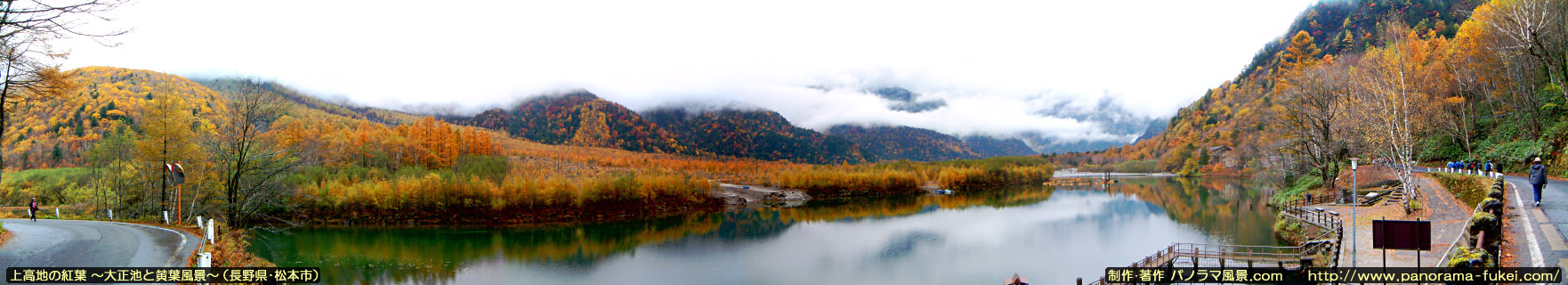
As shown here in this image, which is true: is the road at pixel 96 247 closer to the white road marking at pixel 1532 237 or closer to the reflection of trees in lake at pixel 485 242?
the reflection of trees in lake at pixel 485 242

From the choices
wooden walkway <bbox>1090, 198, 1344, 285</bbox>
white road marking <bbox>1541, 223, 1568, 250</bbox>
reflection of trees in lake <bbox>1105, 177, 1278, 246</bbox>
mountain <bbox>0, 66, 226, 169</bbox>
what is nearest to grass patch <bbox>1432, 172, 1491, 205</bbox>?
wooden walkway <bbox>1090, 198, 1344, 285</bbox>

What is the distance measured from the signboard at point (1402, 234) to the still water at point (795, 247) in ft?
49.1

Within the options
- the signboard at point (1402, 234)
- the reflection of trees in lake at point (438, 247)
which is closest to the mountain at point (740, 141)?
the reflection of trees in lake at point (438, 247)

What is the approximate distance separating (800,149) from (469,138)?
116m

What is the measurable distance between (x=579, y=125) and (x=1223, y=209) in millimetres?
137356

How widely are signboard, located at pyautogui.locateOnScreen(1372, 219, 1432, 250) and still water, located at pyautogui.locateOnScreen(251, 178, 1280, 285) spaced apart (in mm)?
14967

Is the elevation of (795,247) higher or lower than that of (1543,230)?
lower

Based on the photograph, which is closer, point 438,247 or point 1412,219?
point 1412,219

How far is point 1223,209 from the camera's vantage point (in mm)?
42344

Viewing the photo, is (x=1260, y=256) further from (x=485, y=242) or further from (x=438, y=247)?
(x=438, y=247)

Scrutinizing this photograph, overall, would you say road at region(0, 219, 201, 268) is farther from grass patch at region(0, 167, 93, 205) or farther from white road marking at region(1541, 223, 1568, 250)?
grass patch at region(0, 167, 93, 205)

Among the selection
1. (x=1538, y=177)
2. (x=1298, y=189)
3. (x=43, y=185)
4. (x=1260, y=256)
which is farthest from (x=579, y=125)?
(x=1538, y=177)

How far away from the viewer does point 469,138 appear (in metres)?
82.4

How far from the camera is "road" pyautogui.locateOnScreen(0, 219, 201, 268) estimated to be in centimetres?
1062
